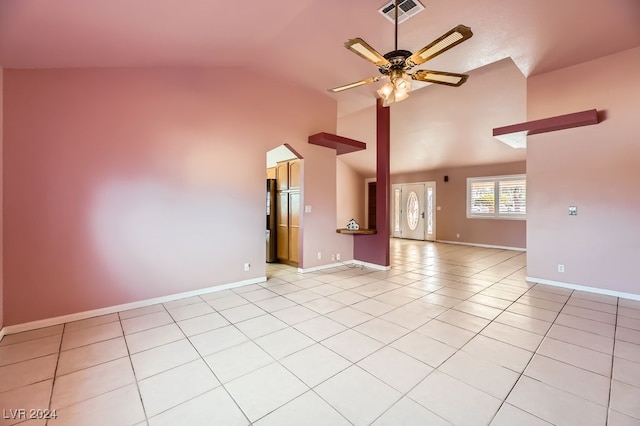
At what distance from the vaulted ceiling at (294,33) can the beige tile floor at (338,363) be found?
271 centimetres

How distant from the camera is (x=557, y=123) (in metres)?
3.86

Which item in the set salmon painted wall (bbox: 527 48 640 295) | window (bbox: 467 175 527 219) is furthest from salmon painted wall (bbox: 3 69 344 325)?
window (bbox: 467 175 527 219)

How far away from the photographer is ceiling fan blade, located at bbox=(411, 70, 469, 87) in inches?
107

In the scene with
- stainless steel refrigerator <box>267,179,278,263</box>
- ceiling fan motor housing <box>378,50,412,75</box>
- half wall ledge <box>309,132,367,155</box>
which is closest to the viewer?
ceiling fan motor housing <box>378,50,412,75</box>

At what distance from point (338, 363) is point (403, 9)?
11.6 feet

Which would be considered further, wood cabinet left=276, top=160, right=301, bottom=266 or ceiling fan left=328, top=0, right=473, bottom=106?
wood cabinet left=276, top=160, right=301, bottom=266

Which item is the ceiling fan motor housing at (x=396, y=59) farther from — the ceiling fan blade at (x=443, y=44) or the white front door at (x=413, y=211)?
the white front door at (x=413, y=211)

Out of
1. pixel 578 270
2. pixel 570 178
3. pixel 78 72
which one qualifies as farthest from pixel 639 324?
pixel 78 72

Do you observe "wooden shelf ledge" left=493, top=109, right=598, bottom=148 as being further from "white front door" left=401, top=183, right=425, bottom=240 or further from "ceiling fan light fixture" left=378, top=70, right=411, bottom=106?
"white front door" left=401, top=183, right=425, bottom=240

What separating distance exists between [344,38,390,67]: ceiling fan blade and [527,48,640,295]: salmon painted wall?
3.38 m

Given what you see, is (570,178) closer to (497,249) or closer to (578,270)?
(578,270)

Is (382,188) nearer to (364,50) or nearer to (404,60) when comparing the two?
(404,60)

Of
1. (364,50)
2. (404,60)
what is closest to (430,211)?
(404,60)

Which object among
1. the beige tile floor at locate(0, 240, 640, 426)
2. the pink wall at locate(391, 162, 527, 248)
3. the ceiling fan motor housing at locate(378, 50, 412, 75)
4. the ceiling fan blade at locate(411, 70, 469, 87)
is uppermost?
the ceiling fan motor housing at locate(378, 50, 412, 75)
